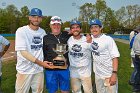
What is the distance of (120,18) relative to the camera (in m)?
110

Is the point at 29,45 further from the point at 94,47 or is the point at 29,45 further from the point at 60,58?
the point at 94,47

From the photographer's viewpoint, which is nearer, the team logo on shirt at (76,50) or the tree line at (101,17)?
the team logo on shirt at (76,50)

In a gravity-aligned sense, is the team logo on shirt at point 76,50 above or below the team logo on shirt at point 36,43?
below

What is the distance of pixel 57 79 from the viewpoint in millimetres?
7078

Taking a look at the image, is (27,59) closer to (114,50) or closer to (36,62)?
(36,62)

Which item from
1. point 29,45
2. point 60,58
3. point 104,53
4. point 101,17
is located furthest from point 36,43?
point 101,17

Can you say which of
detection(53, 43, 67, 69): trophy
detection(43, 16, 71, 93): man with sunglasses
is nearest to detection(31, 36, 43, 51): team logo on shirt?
detection(43, 16, 71, 93): man with sunglasses

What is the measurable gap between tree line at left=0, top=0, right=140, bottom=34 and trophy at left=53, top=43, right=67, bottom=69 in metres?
88.5

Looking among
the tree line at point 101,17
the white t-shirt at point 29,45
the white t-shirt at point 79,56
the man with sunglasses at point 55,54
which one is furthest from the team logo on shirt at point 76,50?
the tree line at point 101,17

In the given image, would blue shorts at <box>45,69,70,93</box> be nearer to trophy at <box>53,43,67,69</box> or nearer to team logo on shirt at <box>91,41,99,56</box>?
trophy at <box>53,43,67,69</box>

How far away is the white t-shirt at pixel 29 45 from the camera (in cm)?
649

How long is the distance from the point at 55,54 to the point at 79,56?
0.68 meters

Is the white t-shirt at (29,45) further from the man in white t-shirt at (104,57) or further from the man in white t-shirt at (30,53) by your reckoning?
the man in white t-shirt at (104,57)

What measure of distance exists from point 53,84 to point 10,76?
20.9 ft
